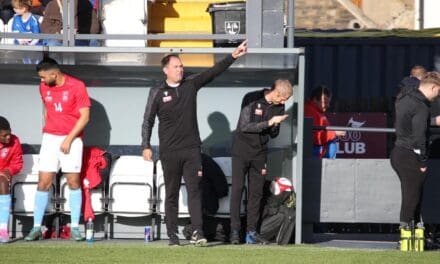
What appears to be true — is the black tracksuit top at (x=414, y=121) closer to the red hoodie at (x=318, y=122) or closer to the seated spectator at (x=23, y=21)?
the red hoodie at (x=318, y=122)

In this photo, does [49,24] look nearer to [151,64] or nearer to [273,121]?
[151,64]

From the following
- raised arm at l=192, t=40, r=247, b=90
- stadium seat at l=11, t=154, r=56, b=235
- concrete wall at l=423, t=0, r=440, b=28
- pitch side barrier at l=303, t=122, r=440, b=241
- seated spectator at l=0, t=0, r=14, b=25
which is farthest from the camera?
concrete wall at l=423, t=0, r=440, b=28

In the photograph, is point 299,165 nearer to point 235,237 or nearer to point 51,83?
point 235,237

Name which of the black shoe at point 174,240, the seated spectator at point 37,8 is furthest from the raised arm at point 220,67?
the seated spectator at point 37,8

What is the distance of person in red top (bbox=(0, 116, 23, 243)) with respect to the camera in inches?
591

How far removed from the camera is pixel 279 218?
15281 mm

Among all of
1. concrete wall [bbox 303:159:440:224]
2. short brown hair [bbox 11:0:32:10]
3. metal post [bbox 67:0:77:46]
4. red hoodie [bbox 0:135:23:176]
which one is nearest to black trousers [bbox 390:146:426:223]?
concrete wall [bbox 303:159:440:224]

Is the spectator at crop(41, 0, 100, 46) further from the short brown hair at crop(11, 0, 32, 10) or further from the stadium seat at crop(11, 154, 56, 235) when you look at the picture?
the stadium seat at crop(11, 154, 56, 235)

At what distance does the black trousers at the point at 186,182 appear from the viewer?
1455 cm

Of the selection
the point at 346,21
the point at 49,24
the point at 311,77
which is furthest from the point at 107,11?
the point at 346,21

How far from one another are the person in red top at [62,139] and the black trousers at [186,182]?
1.06 m

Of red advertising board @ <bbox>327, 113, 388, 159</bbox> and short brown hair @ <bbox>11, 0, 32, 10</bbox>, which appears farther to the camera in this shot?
red advertising board @ <bbox>327, 113, 388, 159</bbox>

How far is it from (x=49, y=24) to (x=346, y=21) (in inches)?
669

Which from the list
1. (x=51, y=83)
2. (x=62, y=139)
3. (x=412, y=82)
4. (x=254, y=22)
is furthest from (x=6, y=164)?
(x=412, y=82)
